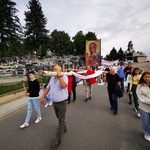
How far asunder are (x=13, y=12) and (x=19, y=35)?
4578 mm

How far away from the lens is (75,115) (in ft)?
21.6

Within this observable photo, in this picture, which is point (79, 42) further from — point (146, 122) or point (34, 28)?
point (146, 122)

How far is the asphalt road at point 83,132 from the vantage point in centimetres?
416

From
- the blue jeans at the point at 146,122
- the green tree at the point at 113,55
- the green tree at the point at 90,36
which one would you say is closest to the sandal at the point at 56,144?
the blue jeans at the point at 146,122

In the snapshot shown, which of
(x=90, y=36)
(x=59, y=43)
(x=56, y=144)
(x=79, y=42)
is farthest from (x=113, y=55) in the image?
(x=56, y=144)

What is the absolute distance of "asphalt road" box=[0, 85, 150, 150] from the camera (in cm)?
416

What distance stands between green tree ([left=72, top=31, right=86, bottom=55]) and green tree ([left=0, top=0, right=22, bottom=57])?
44807 mm

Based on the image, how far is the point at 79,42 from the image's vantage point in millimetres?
73938

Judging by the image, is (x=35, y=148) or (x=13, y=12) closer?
(x=35, y=148)

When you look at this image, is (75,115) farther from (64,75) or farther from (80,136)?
(64,75)

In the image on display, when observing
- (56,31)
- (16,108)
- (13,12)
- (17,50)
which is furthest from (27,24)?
(16,108)

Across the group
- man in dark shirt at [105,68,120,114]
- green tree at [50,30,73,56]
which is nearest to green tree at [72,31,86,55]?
green tree at [50,30,73,56]

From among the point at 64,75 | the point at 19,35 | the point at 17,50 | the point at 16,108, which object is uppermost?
the point at 19,35

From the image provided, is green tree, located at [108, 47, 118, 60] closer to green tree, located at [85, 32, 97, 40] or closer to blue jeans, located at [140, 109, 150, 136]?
green tree, located at [85, 32, 97, 40]
